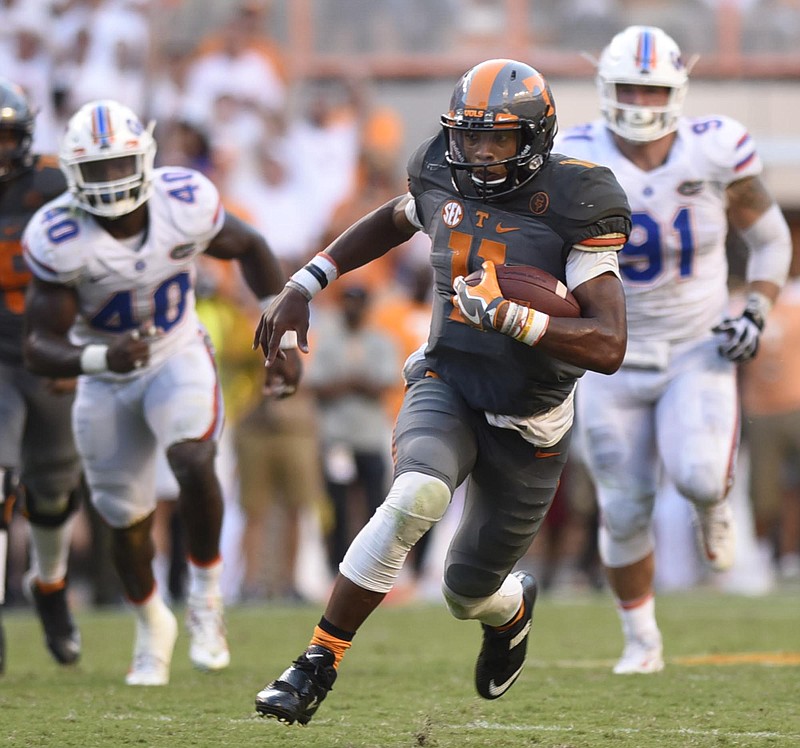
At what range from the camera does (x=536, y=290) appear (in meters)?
4.25

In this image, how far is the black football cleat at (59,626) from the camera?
6559mm

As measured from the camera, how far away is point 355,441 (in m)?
9.91

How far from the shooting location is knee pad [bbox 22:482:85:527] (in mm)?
6527

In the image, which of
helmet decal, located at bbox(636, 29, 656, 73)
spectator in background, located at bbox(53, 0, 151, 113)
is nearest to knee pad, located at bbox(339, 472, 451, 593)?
helmet decal, located at bbox(636, 29, 656, 73)

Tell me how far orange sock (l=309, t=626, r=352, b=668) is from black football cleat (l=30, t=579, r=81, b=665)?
2669 millimetres

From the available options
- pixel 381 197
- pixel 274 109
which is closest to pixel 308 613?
pixel 381 197

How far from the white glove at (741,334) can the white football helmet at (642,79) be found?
2.41 ft

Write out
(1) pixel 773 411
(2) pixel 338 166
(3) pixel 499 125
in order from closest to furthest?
(3) pixel 499 125
(1) pixel 773 411
(2) pixel 338 166

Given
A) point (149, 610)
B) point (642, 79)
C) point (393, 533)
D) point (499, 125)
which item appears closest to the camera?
point (393, 533)

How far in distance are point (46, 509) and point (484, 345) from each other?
109 inches

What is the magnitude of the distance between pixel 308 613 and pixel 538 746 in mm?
4778

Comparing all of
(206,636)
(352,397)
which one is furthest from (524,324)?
(352,397)

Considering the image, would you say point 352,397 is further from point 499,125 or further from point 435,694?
point 499,125

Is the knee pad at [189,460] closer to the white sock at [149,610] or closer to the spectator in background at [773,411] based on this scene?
the white sock at [149,610]
